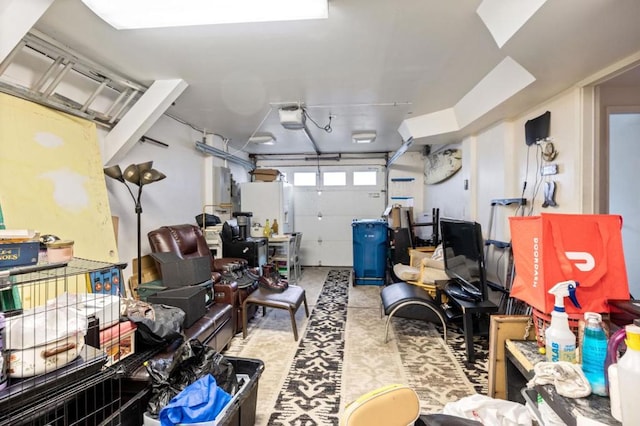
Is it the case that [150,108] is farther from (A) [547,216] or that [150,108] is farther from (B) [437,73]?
(A) [547,216]

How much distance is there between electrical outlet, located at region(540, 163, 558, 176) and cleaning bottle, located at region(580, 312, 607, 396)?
1.92 m

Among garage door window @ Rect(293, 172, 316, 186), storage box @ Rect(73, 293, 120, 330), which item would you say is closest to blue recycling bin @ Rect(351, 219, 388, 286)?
garage door window @ Rect(293, 172, 316, 186)

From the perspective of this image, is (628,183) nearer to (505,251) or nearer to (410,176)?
(505,251)

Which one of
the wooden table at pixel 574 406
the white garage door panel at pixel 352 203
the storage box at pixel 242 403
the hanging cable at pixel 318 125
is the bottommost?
the storage box at pixel 242 403

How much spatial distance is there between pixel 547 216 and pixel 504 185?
6.54ft

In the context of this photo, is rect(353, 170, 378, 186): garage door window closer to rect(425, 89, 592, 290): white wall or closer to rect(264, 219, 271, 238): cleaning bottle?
rect(425, 89, 592, 290): white wall

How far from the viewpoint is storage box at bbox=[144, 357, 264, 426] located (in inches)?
51.4

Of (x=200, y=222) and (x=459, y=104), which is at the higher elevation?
(x=459, y=104)

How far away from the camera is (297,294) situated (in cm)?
309

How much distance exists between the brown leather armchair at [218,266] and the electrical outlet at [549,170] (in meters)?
3.12

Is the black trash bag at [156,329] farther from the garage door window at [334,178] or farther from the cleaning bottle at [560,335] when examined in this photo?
the garage door window at [334,178]

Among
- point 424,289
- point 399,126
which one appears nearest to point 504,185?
point 424,289

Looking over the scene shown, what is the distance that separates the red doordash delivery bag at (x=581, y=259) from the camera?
1.25 meters

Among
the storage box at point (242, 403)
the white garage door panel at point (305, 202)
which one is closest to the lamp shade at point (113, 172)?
the storage box at point (242, 403)
